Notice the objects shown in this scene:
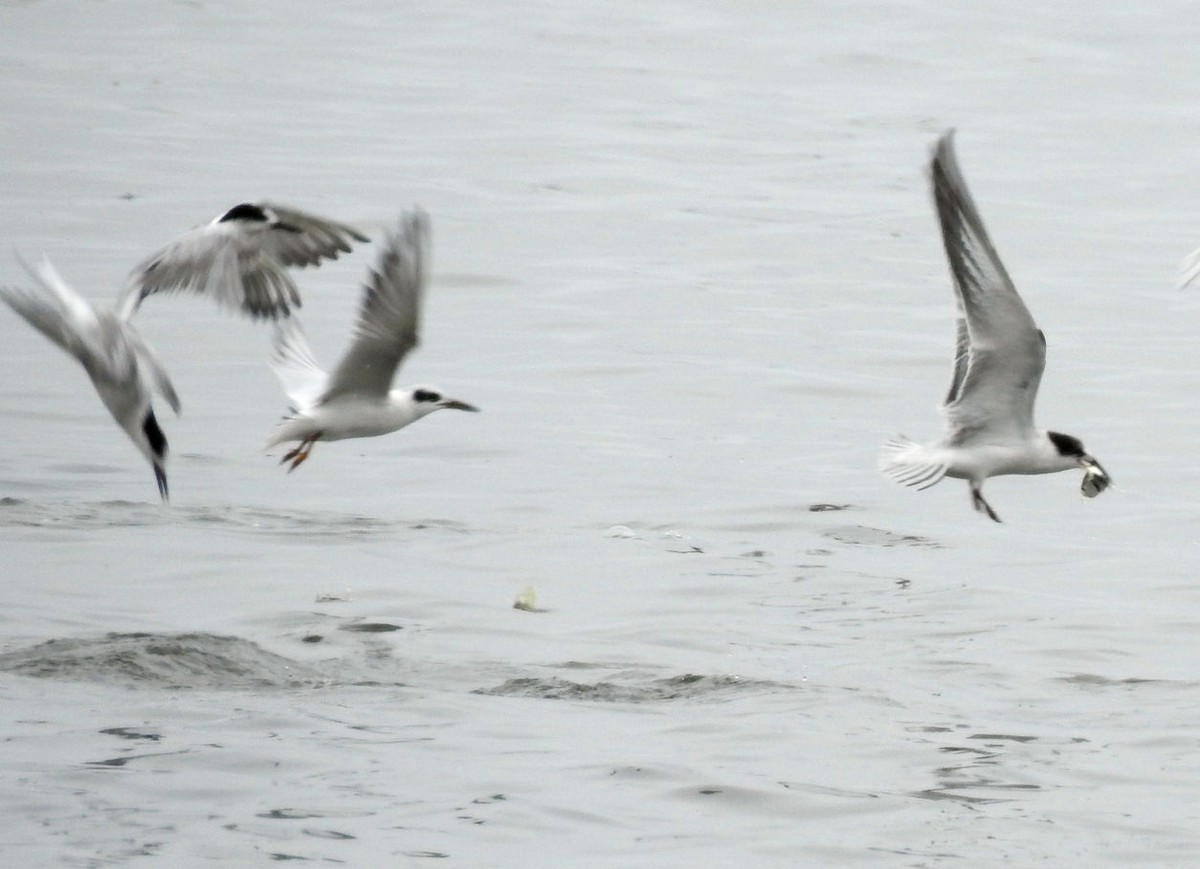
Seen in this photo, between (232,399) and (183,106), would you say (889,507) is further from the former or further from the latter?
(183,106)

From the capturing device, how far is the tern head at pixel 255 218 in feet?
32.6

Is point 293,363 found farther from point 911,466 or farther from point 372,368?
point 911,466

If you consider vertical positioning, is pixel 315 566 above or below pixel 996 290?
below

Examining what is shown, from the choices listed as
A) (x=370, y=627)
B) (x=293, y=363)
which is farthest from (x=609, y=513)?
(x=370, y=627)

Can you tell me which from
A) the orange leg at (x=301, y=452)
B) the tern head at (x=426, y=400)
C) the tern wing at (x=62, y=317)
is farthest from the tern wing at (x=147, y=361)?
the tern head at (x=426, y=400)

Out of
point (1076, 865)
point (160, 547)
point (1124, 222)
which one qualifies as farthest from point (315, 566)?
point (1124, 222)

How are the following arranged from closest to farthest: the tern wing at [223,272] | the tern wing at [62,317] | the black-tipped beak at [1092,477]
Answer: the tern wing at [62,317] → the tern wing at [223,272] → the black-tipped beak at [1092,477]

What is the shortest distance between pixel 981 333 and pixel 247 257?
2.99 m

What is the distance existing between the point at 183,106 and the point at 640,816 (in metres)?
17.9

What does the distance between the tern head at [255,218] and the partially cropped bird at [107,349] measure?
1269mm

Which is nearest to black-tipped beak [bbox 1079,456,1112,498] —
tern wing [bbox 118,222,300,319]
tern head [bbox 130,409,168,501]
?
tern wing [bbox 118,222,300,319]

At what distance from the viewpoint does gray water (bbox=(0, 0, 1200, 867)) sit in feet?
25.1

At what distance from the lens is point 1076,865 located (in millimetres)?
7273

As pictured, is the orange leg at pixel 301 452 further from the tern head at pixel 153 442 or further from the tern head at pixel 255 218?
the tern head at pixel 153 442
